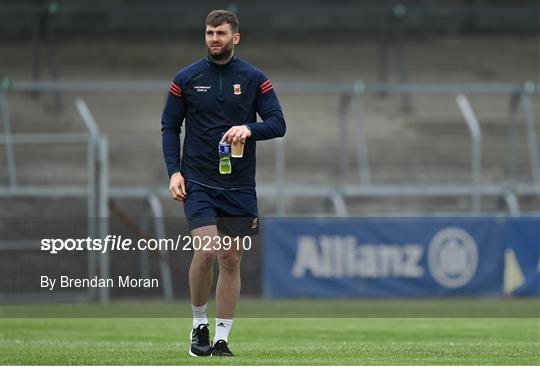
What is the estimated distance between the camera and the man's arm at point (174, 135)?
877 cm

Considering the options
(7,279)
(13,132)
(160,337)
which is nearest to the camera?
(160,337)

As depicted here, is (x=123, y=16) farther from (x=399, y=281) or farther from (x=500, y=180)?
(x=399, y=281)

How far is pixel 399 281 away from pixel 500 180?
4.75m

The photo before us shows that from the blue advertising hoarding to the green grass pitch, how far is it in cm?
421

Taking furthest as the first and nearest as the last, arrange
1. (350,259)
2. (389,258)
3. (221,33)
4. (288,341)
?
(389,258) < (350,259) < (288,341) < (221,33)

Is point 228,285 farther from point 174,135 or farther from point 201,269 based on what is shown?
point 174,135

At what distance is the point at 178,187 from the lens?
8766 millimetres

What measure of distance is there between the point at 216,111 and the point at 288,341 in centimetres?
299

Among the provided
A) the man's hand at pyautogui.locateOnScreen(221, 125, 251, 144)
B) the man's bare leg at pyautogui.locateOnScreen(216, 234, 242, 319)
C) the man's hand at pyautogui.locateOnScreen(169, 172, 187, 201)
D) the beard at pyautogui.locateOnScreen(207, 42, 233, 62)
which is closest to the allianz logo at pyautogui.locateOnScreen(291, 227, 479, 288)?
the man's bare leg at pyautogui.locateOnScreen(216, 234, 242, 319)

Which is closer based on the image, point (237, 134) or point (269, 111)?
point (237, 134)

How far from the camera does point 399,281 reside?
20562 mm

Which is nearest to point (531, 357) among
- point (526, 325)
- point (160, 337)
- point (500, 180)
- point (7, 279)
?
point (160, 337)

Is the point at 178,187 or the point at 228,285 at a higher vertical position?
the point at 178,187

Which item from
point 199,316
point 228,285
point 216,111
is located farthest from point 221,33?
point 199,316
